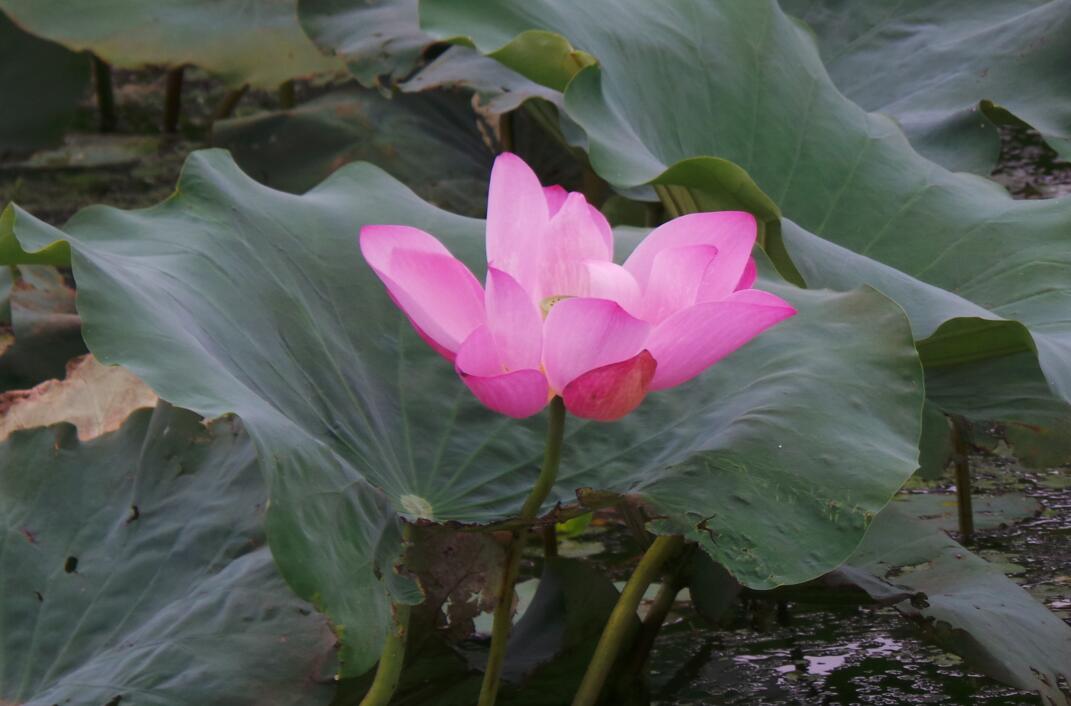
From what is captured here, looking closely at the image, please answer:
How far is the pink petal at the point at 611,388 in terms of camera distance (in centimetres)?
77

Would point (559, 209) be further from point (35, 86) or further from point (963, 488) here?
point (35, 86)

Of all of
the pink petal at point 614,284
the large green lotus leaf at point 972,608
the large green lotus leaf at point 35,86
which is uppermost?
the pink petal at point 614,284

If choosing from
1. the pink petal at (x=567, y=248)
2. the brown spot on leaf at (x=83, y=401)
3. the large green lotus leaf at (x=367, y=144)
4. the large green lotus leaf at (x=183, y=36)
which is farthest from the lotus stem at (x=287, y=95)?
the pink petal at (x=567, y=248)

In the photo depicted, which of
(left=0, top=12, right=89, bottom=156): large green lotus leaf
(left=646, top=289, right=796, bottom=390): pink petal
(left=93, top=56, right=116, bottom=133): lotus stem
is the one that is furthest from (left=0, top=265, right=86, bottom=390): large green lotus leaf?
(left=93, top=56, right=116, bottom=133): lotus stem

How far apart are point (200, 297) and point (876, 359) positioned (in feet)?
1.44

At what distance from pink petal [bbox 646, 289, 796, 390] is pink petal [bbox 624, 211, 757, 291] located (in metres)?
0.04

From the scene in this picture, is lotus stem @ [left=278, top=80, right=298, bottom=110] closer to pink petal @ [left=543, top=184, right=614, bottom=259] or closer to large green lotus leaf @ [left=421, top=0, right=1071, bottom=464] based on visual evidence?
large green lotus leaf @ [left=421, top=0, right=1071, bottom=464]

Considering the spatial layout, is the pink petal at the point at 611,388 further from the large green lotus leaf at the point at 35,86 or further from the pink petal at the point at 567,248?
the large green lotus leaf at the point at 35,86

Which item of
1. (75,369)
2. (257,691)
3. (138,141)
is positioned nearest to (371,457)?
(257,691)

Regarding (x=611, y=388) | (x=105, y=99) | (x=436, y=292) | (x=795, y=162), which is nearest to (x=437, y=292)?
(x=436, y=292)

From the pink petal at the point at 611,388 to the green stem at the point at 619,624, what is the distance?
1.02 ft

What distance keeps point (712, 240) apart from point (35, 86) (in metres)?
2.26

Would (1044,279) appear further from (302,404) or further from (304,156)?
(304,156)

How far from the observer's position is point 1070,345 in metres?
1.03
